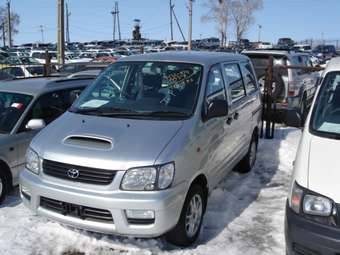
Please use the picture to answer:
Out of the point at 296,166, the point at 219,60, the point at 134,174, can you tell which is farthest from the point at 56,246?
the point at 219,60

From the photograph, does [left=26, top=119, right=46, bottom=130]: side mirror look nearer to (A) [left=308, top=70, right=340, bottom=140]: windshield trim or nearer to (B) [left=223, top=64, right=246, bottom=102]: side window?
(B) [left=223, top=64, right=246, bottom=102]: side window

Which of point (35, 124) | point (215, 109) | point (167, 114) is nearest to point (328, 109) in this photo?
point (215, 109)

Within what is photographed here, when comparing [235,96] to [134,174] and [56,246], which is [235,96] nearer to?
[134,174]

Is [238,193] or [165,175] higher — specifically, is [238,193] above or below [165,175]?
below

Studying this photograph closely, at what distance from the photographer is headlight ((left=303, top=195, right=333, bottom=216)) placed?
9.68 feet

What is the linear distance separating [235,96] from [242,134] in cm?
67

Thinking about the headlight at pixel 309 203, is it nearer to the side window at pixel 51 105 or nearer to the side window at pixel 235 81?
the side window at pixel 235 81

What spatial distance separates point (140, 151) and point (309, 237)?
1514 millimetres

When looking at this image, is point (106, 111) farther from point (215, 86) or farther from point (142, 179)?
point (215, 86)

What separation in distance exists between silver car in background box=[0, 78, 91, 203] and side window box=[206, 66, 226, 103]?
2.15 m

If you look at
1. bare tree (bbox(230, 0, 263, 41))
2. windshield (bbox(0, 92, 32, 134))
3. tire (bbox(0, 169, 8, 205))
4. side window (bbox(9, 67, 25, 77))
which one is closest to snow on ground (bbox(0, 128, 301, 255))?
tire (bbox(0, 169, 8, 205))

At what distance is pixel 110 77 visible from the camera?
499 centimetres

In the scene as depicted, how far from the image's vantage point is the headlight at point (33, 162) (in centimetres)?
389

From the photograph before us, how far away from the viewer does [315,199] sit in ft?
9.91
